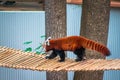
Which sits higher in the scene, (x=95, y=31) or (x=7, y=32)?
(x=95, y=31)

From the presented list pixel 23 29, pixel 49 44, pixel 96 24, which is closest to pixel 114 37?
pixel 23 29

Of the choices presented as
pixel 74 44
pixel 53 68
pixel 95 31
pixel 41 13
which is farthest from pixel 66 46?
pixel 41 13

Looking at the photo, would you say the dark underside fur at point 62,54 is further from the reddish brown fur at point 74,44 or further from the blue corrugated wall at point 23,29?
the blue corrugated wall at point 23,29

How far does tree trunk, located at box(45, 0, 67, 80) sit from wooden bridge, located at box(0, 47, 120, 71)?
395 millimetres

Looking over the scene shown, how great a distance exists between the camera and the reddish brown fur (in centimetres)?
231

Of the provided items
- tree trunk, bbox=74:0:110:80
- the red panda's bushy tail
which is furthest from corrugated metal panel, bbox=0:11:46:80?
the red panda's bushy tail

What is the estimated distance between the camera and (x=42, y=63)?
229 cm

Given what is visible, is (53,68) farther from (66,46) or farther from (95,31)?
(95,31)

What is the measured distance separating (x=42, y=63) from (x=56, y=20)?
1.98ft

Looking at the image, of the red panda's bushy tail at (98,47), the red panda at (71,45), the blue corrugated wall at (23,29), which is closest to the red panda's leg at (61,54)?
the red panda at (71,45)

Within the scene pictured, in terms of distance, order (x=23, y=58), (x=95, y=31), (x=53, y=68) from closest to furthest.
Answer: (x=53, y=68) → (x=23, y=58) → (x=95, y=31)

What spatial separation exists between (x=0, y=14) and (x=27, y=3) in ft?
1.33

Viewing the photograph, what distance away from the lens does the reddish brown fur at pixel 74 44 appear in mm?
2312

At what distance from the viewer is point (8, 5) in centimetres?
435
